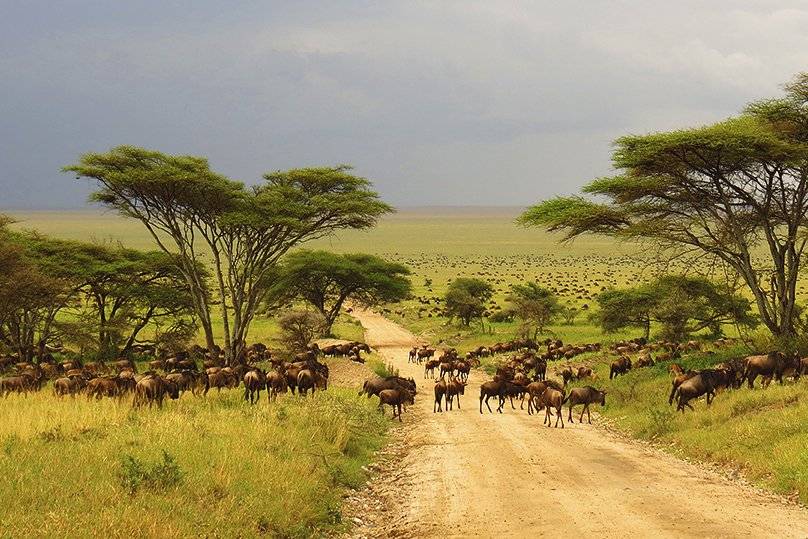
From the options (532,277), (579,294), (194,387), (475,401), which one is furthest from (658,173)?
(532,277)

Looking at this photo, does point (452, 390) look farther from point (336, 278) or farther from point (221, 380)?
point (336, 278)

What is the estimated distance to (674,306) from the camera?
3678 cm

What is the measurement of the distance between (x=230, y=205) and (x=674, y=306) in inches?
979

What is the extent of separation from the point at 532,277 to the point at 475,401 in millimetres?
81279

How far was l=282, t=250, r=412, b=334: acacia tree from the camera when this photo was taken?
47375 mm

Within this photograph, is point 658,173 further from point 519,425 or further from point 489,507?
point 489,507

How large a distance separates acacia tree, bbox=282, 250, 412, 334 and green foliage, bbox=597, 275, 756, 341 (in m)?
15.6

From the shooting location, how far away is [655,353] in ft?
102

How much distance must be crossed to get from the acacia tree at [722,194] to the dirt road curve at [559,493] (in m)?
9.22

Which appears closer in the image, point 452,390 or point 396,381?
point 396,381

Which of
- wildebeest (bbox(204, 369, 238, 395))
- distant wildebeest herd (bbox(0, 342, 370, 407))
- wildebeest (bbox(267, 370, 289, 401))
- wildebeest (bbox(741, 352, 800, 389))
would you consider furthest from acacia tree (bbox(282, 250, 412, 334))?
wildebeest (bbox(741, 352, 800, 389))

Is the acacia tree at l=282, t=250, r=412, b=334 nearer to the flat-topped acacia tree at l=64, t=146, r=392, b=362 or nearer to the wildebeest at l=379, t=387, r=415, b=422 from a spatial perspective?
the flat-topped acacia tree at l=64, t=146, r=392, b=362

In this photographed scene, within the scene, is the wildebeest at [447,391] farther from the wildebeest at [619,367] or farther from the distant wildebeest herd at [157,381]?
the wildebeest at [619,367]

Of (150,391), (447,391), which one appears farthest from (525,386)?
(150,391)
